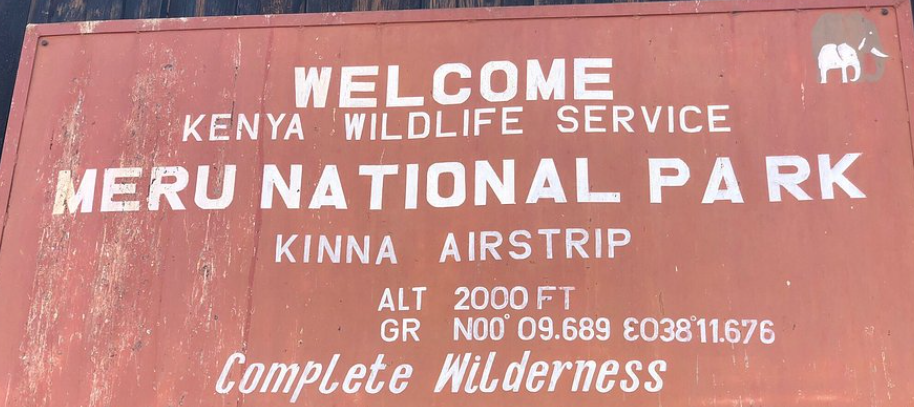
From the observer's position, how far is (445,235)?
9.69ft

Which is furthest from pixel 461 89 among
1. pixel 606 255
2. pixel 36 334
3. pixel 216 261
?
pixel 36 334

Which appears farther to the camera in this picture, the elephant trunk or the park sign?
the elephant trunk

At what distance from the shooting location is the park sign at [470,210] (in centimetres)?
279

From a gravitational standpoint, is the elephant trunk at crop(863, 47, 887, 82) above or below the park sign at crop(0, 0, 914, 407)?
above

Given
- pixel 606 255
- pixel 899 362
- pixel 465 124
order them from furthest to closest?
pixel 465 124, pixel 606 255, pixel 899 362

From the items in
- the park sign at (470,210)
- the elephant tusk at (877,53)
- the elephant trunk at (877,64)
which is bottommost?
the park sign at (470,210)

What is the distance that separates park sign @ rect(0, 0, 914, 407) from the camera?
2.79 metres

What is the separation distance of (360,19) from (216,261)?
2.99 feet

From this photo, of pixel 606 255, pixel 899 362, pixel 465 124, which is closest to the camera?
pixel 899 362

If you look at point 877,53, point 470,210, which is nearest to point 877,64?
point 877,53

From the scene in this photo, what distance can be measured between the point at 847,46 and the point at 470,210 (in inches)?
49.4

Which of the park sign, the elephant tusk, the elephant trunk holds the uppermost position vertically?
the elephant tusk

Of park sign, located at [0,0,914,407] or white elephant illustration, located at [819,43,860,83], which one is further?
white elephant illustration, located at [819,43,860,83]

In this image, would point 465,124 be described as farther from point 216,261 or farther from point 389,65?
point 216,261
